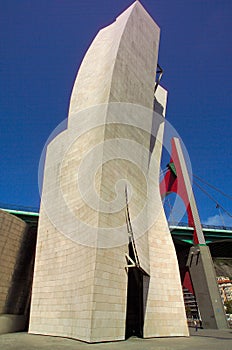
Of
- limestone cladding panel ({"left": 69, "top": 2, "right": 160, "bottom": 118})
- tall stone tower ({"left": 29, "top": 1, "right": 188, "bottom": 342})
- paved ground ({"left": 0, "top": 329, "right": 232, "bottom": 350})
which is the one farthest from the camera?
limestone cladding panel ({"left": 69, "top": 2, "right": 160, "bottom": 118})

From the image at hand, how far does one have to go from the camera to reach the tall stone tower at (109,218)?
946 centimetres

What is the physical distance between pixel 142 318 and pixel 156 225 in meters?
4.25

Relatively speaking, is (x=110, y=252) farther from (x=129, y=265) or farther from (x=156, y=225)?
(x=156, y=225)

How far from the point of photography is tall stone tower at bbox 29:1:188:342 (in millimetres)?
9461

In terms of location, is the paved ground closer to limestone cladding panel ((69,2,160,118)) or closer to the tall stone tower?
the tall stone tower

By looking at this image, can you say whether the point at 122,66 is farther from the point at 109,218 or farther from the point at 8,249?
the point at 8,249

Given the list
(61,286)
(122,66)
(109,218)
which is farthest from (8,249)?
(122,66)

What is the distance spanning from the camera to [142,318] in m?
10.9

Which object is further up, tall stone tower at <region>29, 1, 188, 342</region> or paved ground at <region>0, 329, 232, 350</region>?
tall stone tower at <region>29, 1, 188, 342</region>

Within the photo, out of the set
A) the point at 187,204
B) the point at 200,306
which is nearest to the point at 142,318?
the point at 200,306

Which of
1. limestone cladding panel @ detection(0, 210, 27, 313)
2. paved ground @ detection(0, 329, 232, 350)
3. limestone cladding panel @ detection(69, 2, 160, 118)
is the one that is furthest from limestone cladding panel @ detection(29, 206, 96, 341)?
limestone cladding panel @ detection(69, 2, 160, 118)

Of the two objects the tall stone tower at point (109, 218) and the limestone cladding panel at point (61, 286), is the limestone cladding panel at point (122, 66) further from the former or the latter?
the limestone cladding panel at point (61, 286)

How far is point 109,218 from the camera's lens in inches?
399

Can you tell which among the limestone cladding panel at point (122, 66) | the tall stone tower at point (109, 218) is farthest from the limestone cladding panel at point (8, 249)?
the limestone cladding panel at point (122, 66)
